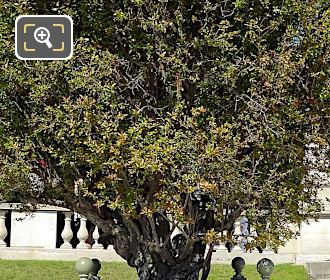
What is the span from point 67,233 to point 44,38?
6595 millimetres

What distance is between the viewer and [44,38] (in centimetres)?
470

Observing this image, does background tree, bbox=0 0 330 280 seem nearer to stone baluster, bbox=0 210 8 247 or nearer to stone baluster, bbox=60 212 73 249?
stone baluster, bbox=60 212 73 249

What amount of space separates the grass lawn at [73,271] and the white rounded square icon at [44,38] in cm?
539

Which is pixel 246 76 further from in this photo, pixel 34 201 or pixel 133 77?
pixel 34 201

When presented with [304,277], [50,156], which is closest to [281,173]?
[50,156]

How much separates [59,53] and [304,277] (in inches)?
248

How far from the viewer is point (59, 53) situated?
474 cm

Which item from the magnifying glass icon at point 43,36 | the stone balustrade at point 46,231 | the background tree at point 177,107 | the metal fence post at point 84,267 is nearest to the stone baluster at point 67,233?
the stone balustrade at point 46,231

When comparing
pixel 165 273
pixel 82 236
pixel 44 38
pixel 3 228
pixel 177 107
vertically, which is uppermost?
pixel 44 38

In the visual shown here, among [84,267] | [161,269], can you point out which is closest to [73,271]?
[161,269]

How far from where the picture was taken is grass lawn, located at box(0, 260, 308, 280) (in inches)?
383

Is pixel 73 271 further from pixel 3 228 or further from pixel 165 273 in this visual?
pixel 165 273

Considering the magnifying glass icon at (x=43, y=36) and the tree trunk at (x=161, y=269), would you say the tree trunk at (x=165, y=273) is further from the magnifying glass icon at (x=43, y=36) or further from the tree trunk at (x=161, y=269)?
the magnifying glass icon at (x=43, y=36)

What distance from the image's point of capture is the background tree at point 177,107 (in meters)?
5.21
